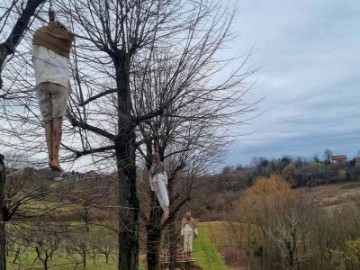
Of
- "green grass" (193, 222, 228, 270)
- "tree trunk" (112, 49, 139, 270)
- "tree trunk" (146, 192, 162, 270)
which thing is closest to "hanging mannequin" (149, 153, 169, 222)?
"tree trunk" (112, 49, 139, 270)

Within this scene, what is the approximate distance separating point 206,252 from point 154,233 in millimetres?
31634

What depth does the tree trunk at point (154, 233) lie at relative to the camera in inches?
504

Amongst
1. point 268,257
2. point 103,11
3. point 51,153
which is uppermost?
point 103,11

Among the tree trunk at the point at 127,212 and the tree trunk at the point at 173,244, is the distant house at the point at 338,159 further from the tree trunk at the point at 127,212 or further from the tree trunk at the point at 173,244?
the tree trunk at the point at 127,212

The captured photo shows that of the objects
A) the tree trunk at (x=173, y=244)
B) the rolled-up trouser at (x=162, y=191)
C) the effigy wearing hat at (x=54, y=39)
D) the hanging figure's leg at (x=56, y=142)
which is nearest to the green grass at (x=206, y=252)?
the tree trunk at (x=173, y=244)

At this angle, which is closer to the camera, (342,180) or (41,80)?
(41,80)

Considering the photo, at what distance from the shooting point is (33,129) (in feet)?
28.9

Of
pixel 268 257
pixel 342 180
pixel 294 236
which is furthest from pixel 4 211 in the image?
pixel 342 180

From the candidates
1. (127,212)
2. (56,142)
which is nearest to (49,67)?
(56,142)

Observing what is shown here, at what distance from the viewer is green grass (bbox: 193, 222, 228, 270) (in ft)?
118

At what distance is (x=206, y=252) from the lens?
43406mm

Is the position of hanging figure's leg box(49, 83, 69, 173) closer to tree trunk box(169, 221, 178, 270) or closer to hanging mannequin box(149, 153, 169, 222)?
hanging mannequin box(149, 153, 169, 222)

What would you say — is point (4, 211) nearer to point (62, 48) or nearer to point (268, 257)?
point (62, 48)

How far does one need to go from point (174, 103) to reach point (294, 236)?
19.1 meters
